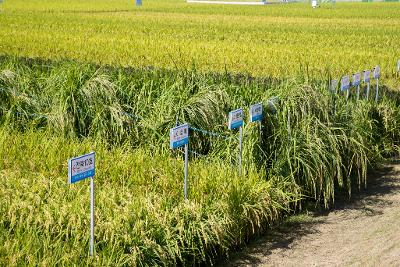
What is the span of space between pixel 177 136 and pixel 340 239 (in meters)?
1.99

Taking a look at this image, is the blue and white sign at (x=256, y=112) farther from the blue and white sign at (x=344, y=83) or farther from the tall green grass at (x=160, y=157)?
the blue and white sign at (x=344, y=83)

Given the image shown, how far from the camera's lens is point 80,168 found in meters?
6.11

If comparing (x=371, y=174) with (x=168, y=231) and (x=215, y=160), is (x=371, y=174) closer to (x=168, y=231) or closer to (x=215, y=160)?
(x=215, y=160)

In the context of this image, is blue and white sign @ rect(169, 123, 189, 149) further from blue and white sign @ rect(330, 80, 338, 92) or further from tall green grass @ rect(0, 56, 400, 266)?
blue and white sign @ rect(330, 80, 338, 92)

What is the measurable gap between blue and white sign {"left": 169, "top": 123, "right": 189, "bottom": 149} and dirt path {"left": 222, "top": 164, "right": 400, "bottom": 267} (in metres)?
1.20

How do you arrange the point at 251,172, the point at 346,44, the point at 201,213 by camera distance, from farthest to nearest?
the point at 346,44 < the point at 251,172 < the point at 201,213

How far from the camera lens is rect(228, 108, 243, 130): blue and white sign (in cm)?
812

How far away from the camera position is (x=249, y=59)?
2077 centimetres

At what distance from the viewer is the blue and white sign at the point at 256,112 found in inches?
334

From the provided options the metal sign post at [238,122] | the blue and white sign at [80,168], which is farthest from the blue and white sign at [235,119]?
the blue and white sign at [80,168]

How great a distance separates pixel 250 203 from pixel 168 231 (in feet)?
4.87

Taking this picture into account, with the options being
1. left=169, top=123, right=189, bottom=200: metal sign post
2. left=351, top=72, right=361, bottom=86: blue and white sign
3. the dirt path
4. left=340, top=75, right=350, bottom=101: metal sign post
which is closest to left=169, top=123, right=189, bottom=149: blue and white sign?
left=169, top=123, right=189, bottom=200: metal sign post

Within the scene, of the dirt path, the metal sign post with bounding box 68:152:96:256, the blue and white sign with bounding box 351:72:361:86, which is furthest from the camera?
the blue and white sign with bounding box 351:72:361:86

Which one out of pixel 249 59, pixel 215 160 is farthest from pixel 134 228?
pixel 249 59
